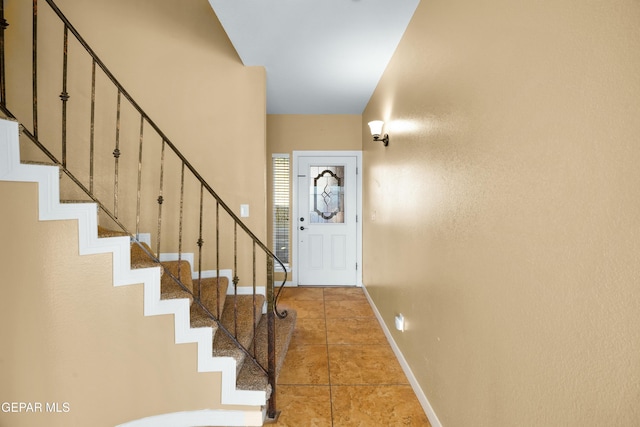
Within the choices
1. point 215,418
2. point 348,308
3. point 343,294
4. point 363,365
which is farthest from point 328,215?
point 215,418

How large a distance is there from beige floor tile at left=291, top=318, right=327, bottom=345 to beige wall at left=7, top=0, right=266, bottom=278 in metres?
0.77

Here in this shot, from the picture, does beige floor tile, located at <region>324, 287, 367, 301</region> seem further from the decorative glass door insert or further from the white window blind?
the decorative glass door insert

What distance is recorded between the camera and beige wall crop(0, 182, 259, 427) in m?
1.45

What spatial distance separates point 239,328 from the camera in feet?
7.45

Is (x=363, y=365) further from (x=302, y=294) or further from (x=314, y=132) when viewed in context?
(x=314, y=132)

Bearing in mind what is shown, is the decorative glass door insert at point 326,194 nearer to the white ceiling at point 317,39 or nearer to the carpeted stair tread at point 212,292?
the white ceiling at point 317,39

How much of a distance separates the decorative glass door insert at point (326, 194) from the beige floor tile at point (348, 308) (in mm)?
1204

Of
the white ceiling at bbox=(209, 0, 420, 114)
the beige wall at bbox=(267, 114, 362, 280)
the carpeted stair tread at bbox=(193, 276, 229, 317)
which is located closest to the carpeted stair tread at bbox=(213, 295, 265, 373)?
the carpeted stair tread at bbox=(193, 276, 229, 317)

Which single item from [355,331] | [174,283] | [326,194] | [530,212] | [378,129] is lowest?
[355,331]

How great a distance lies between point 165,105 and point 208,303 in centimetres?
192

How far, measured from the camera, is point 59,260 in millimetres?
1540

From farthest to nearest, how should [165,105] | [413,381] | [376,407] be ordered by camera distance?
1. [165,105]
2. [413,381]
3. [376,407]

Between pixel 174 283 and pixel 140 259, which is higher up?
pixel 140 259
